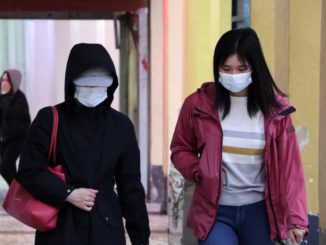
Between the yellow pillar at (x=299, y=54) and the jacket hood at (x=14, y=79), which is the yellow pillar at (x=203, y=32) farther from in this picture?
the jacket hood at (x=14, y=79)

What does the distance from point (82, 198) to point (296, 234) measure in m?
1.01

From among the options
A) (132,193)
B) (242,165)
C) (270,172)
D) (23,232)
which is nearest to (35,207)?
(132,193)

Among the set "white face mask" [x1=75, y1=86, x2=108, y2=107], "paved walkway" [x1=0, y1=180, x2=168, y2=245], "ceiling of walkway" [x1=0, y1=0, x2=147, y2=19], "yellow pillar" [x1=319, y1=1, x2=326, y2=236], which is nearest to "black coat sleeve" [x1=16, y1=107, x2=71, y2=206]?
"white face mask" [x1=75, y1=86, x2=108, y2=107]

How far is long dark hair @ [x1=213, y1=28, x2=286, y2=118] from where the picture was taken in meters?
3.30

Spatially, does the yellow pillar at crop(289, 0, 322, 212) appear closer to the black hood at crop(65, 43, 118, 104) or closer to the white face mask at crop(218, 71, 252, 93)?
the white face mask at crop(218, 71, 252, 93)

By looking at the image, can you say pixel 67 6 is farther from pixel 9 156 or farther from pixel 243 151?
pixel 243 151

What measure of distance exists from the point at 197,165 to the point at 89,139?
56 cm

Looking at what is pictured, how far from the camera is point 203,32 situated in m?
5.88

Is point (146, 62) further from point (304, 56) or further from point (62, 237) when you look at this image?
point (62, 237)

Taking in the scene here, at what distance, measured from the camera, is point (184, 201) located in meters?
5.75

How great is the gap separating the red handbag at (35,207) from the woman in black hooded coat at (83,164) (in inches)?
0.9

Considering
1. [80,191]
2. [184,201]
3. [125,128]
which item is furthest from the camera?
[184,201]

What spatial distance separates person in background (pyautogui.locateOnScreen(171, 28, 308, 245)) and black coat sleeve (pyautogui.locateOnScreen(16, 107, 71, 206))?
694mm

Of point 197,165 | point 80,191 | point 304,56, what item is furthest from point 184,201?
point 80,191
